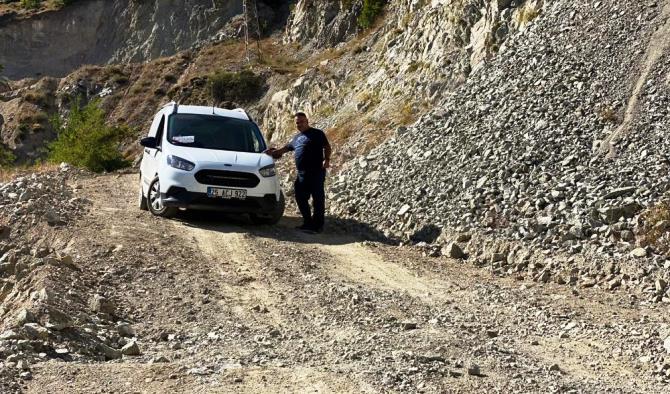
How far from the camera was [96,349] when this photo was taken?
6.80m

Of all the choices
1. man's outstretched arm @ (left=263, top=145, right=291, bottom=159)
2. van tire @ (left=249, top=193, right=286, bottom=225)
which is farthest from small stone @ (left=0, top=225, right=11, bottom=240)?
man's outstretched arm @ (left=263, top=145, right=291, bottom=159)

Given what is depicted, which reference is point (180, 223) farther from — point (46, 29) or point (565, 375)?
point (46, 29)

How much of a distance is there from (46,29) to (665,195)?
2466 inches

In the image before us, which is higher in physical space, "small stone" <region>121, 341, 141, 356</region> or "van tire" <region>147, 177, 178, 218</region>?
"van tire" <region>147, 177, 178, 218</region>

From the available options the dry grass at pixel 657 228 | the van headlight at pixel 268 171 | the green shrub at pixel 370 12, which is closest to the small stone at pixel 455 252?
the dry grass at pixel 657 228

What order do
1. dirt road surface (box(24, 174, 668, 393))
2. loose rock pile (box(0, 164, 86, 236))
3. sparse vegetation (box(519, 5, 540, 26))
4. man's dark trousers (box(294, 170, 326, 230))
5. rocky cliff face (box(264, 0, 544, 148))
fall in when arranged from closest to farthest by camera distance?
dirt road surface (box(24, 174, 668, 393)), loose rock pile (box(0, 164, 86, 236)), man's dark trousers (box(294, 170, 326, 230)), sparse vegetation (box(519, 5, 540, 26)), rocky cliff face (box(264, 0, 544, 148))

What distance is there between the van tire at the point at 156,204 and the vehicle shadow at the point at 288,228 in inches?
8.5

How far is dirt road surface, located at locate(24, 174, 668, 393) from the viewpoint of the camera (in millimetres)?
6230

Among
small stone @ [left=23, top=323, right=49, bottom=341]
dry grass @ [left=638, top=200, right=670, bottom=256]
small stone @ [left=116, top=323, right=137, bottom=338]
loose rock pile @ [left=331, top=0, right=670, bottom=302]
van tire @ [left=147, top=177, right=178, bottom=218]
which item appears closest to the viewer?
small stone @ [left=23, top=323, right=49, bottom=341]

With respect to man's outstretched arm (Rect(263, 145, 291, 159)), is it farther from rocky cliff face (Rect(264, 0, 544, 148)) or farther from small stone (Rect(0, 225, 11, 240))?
rocky cliff face (Rect(264, 0, 544, 148))

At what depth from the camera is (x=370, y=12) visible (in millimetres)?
37125

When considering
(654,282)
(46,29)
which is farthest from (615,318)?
(46,29)

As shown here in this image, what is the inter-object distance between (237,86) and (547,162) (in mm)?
32861

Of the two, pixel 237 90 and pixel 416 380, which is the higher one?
pixel 237 90
